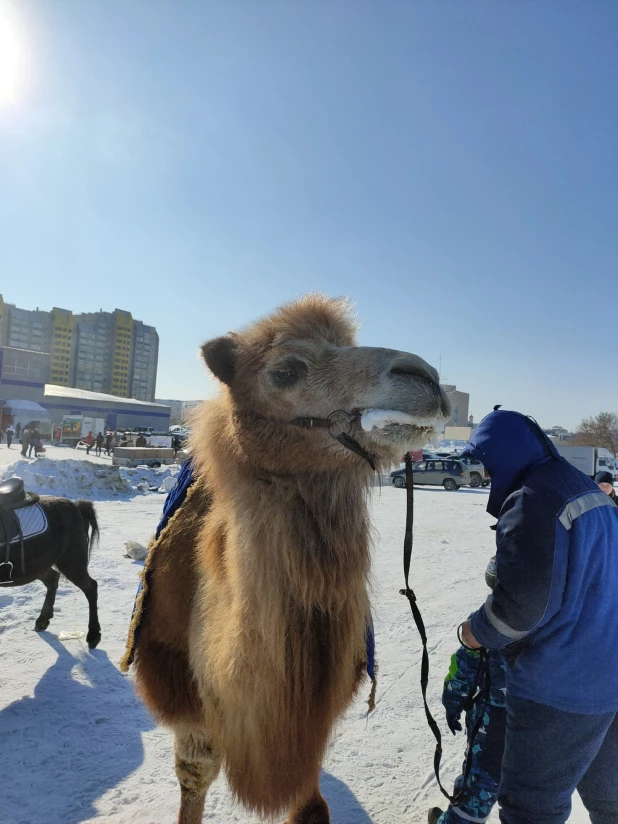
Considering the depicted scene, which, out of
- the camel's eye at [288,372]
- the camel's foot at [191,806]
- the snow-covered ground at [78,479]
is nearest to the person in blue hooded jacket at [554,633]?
the camel's eye at [288,372]

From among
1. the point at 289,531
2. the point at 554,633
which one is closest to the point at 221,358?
the point at 289,531

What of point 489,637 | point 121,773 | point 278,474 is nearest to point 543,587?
point 489,637

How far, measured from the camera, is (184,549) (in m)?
2.54

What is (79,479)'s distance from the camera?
1361 centimetres

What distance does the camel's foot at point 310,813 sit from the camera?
2418mm

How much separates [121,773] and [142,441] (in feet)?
77.0

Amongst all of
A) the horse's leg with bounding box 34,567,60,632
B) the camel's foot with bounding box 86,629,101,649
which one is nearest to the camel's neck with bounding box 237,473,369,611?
the camel's foot with bounding box 86,629,101,649

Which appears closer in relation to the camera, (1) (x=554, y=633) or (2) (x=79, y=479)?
(1) (x=554, y=633)

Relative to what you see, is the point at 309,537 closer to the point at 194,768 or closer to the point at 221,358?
the point at 221,358

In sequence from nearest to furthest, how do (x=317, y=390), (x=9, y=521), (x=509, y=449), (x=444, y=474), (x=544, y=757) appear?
1. (x=544, y=757)
2. (x=317, y=390)
3. (x=509, y=449)
4. (x=9, y=521)
5. (x=444, y=474)

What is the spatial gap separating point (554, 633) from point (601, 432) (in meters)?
58.6

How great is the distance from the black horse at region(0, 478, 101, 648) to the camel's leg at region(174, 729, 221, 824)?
2413 millimetres

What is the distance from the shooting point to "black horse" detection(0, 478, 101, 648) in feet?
14.3

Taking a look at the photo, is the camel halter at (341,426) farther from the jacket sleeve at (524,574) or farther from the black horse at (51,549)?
the black horse at (51,549)
